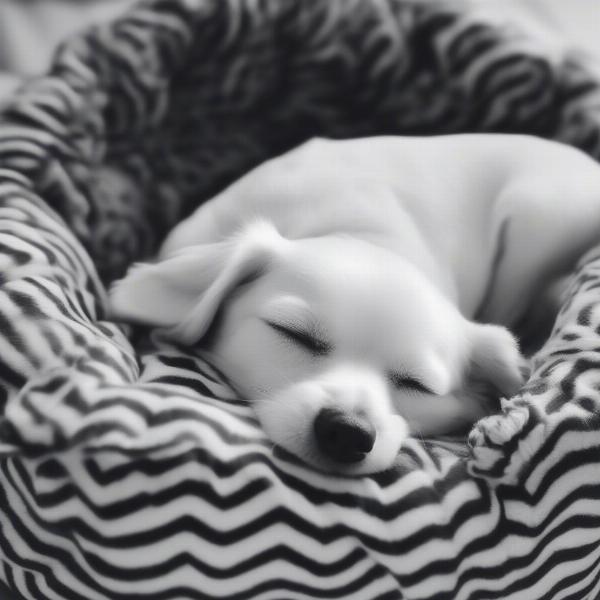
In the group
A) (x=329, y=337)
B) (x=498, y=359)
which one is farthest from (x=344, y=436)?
(x=498, y=359)

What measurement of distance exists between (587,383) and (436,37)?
914 millimetres

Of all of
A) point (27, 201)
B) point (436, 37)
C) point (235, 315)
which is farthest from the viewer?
point (436, 37)

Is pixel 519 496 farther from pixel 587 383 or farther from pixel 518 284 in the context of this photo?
pixel 518 284

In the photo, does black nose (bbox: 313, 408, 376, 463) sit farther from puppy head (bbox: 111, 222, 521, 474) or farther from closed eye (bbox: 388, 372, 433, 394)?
closed eye (bbox: 388, 372, 433, 394)

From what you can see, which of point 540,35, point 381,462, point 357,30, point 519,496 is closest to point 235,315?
point 381,462

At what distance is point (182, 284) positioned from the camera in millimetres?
1156

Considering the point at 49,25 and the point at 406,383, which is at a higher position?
the point at 49,25

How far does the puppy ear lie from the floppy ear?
0.31 m

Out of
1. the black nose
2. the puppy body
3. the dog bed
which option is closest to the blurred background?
the puppy body

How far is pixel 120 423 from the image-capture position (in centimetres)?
84

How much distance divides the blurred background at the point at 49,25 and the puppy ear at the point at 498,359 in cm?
101

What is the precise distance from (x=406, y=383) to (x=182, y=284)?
334 millimetres

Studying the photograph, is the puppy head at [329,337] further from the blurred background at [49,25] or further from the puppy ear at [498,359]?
the blurred background at [49,25]

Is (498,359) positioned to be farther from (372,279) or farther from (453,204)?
(453,204)
